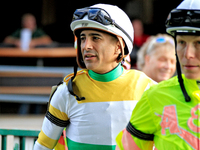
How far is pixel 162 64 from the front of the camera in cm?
386

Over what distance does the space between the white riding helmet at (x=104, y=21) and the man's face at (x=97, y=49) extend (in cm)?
5

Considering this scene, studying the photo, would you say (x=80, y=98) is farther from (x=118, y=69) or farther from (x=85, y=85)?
(x=118, y=69)

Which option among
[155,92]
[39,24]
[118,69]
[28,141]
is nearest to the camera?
[155,92]

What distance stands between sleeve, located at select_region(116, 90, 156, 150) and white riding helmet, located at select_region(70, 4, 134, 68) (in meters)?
0.75

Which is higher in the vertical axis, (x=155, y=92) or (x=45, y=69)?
(x=155, y=92)

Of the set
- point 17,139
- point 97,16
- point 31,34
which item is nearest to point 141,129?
point 97,16

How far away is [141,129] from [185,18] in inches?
22.3

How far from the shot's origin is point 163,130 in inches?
67.8

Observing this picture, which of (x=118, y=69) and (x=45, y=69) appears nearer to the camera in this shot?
(x=118, y=69)

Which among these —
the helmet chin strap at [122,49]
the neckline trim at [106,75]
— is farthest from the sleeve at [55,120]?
the helmet chin strap at [122,49]

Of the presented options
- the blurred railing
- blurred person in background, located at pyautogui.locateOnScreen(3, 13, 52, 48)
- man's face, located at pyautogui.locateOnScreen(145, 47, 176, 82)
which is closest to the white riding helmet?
the blurred railing

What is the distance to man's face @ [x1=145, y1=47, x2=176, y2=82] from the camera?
151 inches

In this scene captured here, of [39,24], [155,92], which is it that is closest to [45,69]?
[39,24]

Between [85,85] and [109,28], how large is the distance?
0.43 metres
